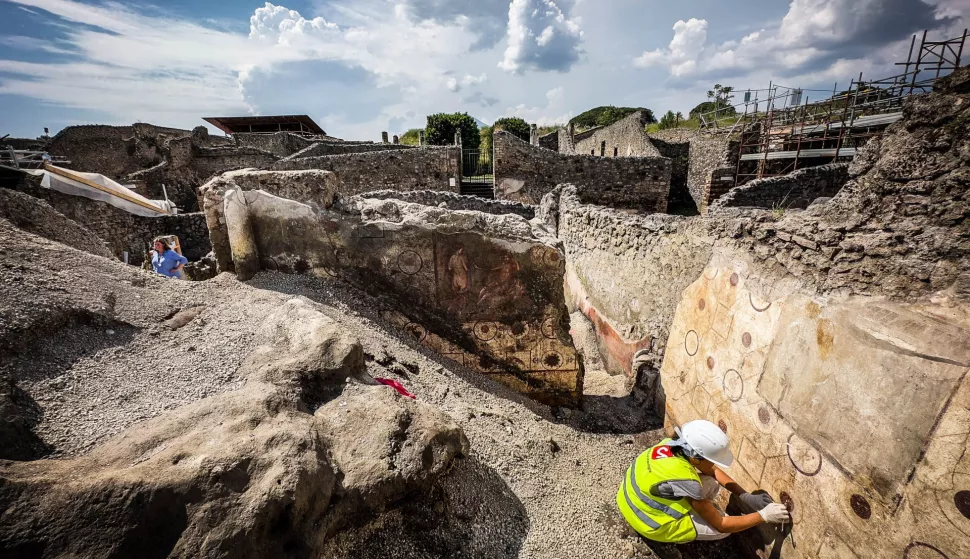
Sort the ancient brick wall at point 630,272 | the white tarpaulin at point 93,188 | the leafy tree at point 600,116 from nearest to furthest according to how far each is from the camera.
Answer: the ancient brick wall at point 630,272
the white tarpaulin at point 93,188
the leafy tree at point 600,116

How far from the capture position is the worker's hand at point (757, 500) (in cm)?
273

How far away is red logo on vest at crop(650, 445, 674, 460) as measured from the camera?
8.96 feet

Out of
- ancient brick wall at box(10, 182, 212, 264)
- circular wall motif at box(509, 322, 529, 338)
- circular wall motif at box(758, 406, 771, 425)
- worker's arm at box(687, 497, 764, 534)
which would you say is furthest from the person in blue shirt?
circular wall motif at box(758, 406, 771, 425)

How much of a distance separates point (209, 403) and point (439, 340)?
2166 millimetres

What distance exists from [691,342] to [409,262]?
2747mm

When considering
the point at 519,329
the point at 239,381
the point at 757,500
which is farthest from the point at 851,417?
the point at 239,381

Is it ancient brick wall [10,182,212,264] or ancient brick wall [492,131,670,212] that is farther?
ancient brick wall [492,131,670,212]

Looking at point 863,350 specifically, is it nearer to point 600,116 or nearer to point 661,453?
point 661,453

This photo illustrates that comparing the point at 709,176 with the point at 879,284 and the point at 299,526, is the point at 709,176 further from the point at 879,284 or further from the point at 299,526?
the point at 299,526

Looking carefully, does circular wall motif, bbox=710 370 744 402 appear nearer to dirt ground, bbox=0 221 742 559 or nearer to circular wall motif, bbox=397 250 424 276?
dirt ground, bbox=0 221 742 559

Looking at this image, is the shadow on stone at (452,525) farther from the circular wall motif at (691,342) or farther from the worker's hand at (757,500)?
the circular wall motif at (691,342)

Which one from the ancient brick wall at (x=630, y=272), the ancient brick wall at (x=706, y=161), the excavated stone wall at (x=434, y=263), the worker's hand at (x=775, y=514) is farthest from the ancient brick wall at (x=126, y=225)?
the ancient brick wall at (x=706, y=161)

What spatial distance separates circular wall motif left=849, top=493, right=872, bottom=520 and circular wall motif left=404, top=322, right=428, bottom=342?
3.15 metres

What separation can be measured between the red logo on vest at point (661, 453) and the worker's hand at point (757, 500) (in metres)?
0.65
